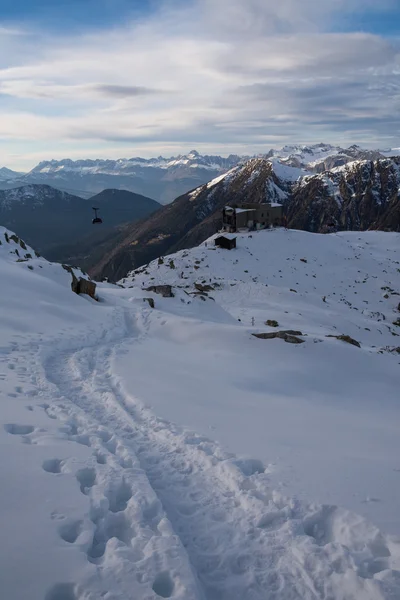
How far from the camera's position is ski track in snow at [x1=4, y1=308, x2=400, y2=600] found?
5137mm

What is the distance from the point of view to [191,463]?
8.04 metres

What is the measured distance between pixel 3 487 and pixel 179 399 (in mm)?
5834

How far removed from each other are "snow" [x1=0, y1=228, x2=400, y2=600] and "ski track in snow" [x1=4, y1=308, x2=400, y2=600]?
0.02 meters

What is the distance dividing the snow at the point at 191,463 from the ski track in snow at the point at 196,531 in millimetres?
24

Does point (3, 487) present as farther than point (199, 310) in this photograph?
No

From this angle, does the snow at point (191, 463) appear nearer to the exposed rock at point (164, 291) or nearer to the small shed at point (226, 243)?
the exposed rock at point (164, 291)

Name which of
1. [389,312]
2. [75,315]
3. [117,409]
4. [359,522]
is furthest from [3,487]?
[389,312]

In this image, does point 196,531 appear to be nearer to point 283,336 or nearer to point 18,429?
point 18,429

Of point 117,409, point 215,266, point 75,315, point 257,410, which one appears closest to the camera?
point 117,409

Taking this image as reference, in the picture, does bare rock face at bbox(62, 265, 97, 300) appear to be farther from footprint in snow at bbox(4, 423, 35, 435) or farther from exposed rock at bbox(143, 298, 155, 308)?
footprint in snow at bbox(4, 423, 35, 435)

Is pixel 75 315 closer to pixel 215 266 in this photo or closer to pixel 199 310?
pixel 199 310

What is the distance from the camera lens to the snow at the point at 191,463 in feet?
17.2

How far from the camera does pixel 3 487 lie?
6.22 meters

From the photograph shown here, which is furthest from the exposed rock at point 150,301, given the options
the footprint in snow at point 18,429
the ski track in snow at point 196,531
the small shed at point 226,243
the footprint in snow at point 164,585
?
the small shed at point 226,243
